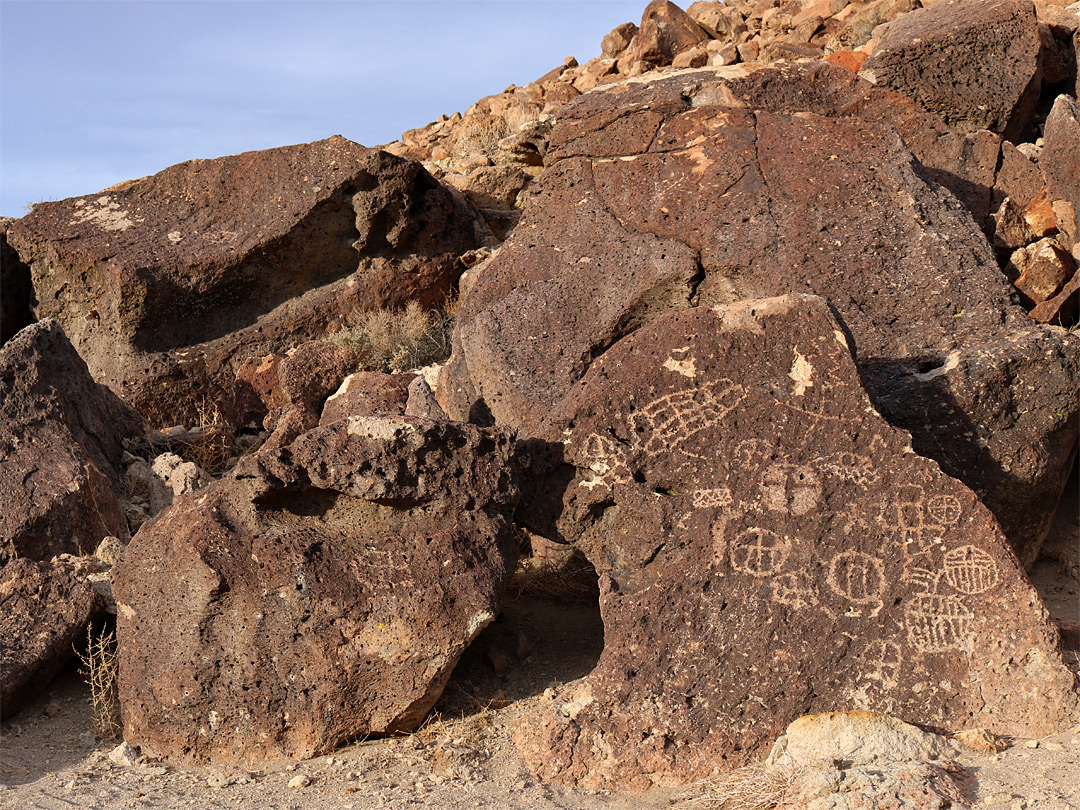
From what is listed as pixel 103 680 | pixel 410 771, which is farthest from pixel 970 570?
pixel 103 680

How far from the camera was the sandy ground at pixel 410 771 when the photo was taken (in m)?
→ 2.94

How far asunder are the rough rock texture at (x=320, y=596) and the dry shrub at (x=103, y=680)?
0.71 feet

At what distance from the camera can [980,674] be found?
3.22 m

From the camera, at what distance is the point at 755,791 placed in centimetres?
286

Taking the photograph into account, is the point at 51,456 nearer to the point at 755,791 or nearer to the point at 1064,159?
the point at 755,791

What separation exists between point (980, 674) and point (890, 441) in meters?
0.76

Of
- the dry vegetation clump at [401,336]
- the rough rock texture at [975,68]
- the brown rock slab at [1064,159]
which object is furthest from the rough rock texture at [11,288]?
the brown rock slab at [1064,159]

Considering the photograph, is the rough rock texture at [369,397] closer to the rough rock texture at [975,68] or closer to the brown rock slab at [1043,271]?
the brown rock slab at [1043,271]

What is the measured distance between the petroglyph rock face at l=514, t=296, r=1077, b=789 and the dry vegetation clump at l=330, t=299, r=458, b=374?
3.43 metres

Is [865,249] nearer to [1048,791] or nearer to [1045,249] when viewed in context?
[1045,249]

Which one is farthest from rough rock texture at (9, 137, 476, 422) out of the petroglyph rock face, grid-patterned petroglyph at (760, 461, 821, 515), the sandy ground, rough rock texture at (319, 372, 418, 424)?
grid-patterned petroglyph at (760, 461, 821, 515)

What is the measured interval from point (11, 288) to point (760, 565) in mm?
6649

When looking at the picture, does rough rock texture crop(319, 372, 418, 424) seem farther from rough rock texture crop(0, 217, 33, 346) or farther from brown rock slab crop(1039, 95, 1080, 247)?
brown rock slab crop(1039, 95, 1080, 247)

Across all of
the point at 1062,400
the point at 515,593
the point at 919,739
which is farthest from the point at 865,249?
the point at 919,739
